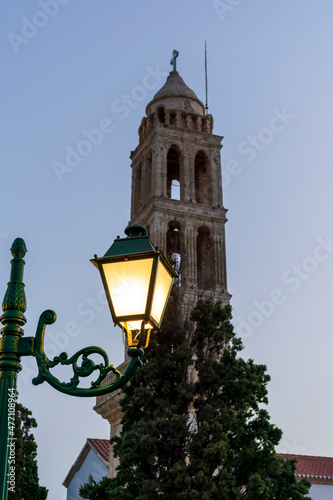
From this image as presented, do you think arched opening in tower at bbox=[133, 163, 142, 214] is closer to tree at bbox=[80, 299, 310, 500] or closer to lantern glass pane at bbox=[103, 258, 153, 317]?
tree at bbox=[80, 299, 310, 500]

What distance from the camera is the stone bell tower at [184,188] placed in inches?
1118

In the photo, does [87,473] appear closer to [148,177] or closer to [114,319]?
[148,177]

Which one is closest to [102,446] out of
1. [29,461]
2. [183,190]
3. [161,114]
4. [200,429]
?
[29,461]

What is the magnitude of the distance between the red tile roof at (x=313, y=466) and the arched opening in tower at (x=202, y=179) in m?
12.0

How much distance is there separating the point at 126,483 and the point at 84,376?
13954 mm

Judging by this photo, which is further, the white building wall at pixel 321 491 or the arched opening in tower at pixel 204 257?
the arched opening in tower at pixel 204 257

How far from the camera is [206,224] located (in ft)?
97.5

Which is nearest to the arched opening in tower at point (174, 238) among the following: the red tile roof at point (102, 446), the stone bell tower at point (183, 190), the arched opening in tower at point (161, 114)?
the stone bell tower at point (183, 190)

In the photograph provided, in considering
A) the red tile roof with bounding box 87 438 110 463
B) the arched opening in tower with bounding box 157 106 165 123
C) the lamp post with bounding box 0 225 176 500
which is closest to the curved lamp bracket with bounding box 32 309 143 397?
the lamp post with bounding box 0 225 176 500

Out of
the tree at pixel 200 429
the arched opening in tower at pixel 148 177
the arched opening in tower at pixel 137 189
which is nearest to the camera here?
the tree at pixel 200 429

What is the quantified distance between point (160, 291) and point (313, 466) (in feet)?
93.3

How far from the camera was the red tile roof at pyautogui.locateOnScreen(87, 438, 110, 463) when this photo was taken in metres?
28.8

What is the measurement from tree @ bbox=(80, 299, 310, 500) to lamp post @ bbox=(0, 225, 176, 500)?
11.6 metres

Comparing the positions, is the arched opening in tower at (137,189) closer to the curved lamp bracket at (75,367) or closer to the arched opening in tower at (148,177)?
A: the arched opening in tower at (148,177)
